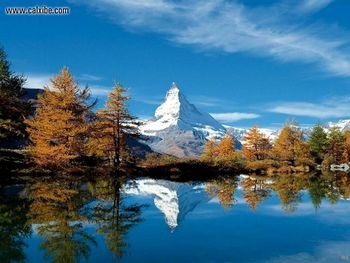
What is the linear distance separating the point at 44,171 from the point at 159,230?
94.7 ft

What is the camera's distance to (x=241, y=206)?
917 inches

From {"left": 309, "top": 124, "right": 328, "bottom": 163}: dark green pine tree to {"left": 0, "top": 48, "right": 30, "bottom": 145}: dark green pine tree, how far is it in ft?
209

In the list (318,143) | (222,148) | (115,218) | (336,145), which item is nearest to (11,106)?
(115,218)

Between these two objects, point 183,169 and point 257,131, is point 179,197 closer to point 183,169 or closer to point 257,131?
point 183,169

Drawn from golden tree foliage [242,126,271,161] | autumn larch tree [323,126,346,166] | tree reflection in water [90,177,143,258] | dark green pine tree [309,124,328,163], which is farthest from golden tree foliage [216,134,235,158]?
tree reflection in water [90,177,143,258]

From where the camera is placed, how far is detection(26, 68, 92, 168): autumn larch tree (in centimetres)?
4147

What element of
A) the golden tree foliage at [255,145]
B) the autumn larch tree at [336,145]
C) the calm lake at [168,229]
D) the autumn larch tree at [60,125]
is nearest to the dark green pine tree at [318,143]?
the autumn larch tree at [336,145]

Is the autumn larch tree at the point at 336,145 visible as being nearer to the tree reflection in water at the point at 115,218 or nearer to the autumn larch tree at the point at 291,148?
the autumn larch tree at the point at 291,148

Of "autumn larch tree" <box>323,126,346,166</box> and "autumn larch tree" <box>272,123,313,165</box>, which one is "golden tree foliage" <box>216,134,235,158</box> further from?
"autumn larch tree" <box>323,126,346,166</box>

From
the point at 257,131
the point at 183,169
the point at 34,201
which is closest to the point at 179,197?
the point at 34,201

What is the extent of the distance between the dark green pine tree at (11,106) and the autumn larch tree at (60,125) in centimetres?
283

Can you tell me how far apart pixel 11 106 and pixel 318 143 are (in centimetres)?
6805

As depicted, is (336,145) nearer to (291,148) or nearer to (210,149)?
(291,148)

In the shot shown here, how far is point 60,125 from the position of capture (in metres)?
41.4
